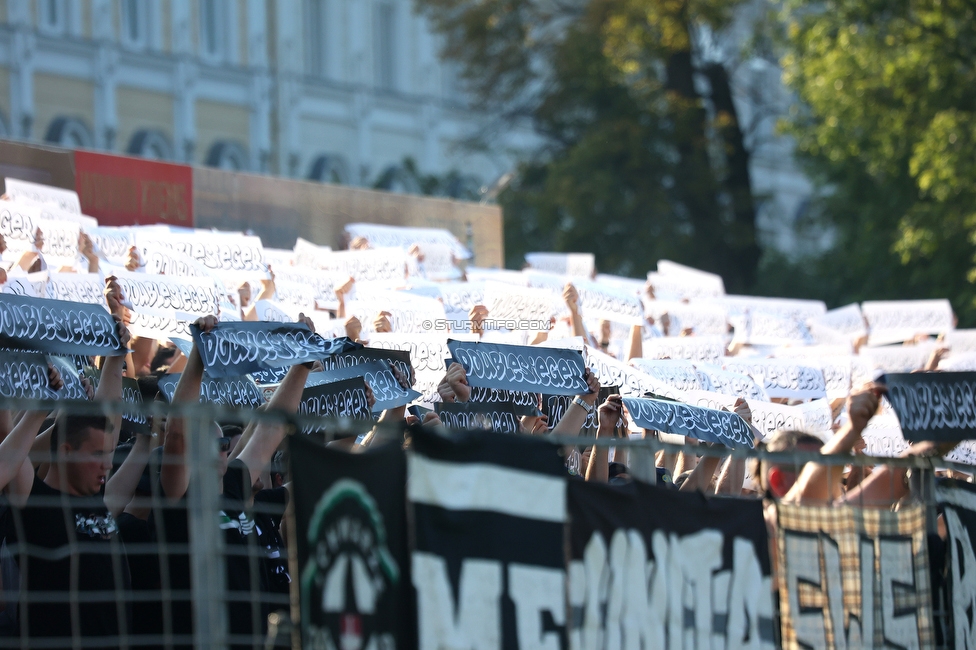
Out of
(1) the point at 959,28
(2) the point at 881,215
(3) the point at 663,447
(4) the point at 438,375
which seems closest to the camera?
(3) the point at 663,447

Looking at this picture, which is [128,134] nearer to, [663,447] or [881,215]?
[881,215]

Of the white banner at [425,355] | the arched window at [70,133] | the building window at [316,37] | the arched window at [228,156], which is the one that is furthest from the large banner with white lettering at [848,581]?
the building window at [316,37]

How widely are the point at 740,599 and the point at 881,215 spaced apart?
23430 millimetres

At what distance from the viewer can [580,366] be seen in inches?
286

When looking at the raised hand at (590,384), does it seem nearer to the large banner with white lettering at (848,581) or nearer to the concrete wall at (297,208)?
the large banner with white lettering at (848,581)

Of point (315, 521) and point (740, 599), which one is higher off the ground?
point (315, 521)

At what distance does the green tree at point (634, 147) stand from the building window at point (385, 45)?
1163 centimetres

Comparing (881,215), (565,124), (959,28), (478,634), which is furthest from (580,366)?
(565,124)

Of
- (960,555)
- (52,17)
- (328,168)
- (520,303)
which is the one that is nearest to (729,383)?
(520,303)

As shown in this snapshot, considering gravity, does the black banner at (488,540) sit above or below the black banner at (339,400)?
below

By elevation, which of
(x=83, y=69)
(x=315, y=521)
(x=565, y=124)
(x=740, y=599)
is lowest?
(x=740, y=599)

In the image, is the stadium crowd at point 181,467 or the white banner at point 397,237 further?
the white banner at point 397,237

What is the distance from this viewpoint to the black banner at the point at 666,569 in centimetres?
466

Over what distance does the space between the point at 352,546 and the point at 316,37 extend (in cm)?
3719
